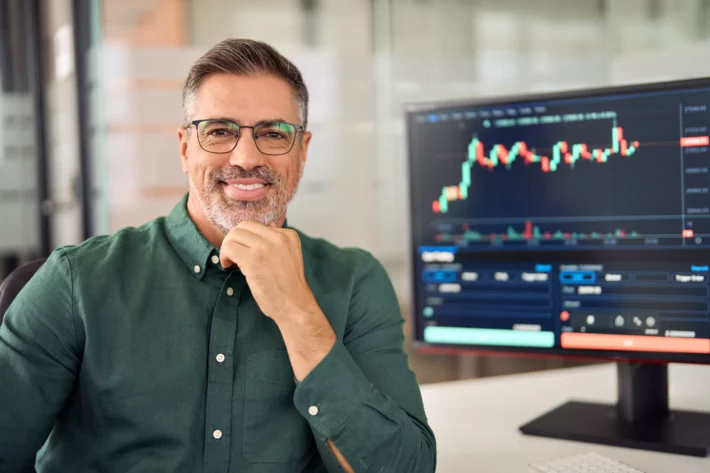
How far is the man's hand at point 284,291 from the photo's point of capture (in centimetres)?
114

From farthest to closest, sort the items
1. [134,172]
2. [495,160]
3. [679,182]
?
[134,172]
[495,160]
[679,182]

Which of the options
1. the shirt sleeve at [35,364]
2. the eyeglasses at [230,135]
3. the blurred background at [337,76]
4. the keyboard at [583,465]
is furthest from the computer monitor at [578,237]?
the blurred background at [337,76]

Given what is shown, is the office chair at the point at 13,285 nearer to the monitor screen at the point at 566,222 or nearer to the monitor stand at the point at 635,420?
the monitor screen at the point at 566,222

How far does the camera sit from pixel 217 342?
1187 millimetres

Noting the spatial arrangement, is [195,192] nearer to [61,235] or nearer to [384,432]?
[384,432]

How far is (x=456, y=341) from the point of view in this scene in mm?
1555

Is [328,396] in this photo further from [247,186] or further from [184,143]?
[184,143]

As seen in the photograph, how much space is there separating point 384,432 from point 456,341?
0.46 m

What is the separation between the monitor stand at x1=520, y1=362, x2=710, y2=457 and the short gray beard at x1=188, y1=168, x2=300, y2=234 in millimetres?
659

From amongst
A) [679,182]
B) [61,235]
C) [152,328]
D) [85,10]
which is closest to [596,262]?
[679,182]

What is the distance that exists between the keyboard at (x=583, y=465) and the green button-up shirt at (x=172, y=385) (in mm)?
196

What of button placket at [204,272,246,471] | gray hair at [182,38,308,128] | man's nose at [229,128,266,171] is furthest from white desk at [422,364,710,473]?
gray hair at [182,38,308,128]

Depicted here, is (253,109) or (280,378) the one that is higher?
(253,109)

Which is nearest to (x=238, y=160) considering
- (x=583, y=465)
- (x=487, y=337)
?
(x=487, y=337)
